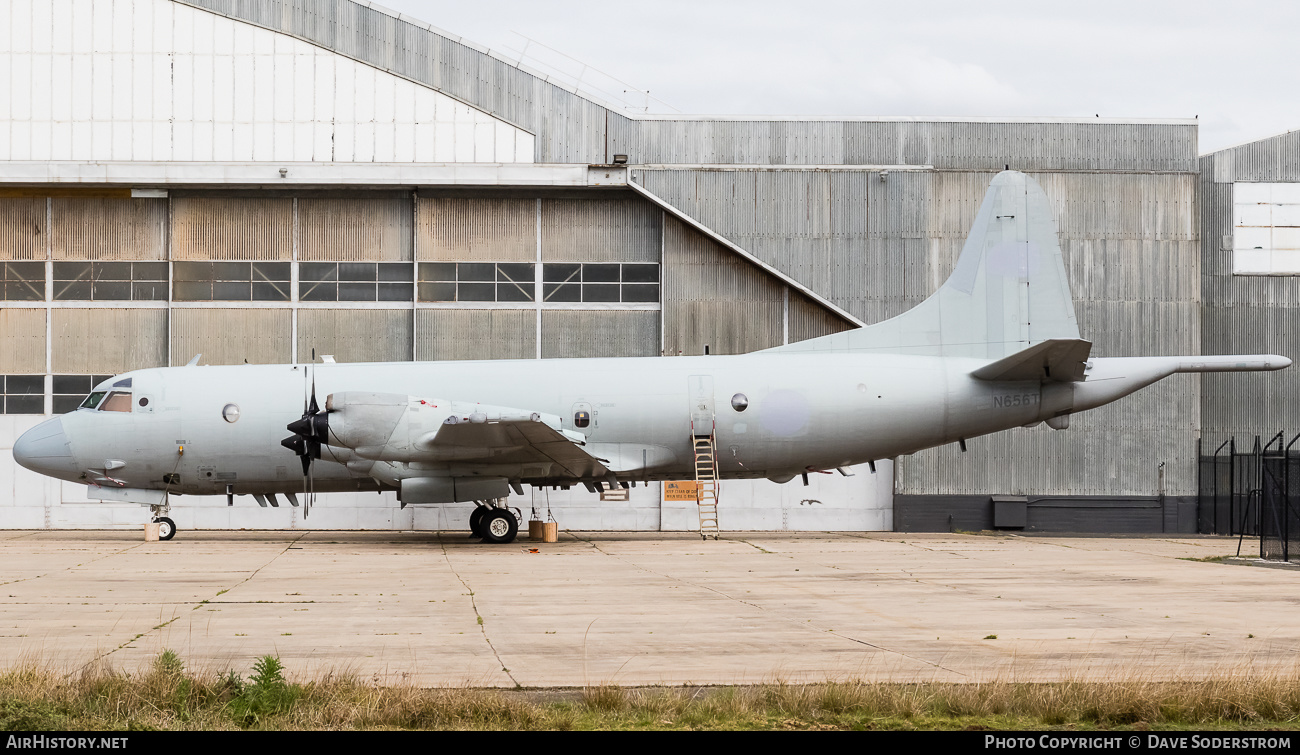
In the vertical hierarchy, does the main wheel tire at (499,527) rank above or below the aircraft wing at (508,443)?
below

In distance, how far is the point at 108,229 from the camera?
34.1 meters

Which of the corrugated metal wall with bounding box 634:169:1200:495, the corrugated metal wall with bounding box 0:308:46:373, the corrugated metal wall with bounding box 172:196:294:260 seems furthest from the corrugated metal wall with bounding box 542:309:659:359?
the corrugated metal wall with bounding box 0:308:46:373

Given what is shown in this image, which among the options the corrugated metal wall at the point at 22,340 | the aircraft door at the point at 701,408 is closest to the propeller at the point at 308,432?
the aircraft door at the point at 701,408

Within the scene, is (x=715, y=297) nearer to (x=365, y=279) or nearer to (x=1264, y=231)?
(x=365, y=279)

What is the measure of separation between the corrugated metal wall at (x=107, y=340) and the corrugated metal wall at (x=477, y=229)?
27.1 feet

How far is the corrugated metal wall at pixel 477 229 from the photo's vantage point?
34.3m

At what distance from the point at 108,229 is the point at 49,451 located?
425 inches

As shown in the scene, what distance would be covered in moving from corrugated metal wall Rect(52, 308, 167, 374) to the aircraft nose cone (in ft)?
26.1

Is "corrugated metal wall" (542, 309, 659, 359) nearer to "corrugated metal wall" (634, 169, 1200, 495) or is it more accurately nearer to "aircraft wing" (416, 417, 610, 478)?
"corrugated metal wall" (634, 169, 1200, 495)

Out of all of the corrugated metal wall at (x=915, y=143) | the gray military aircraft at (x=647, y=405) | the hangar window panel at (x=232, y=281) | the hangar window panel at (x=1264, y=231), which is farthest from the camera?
the hangar window panel at (x=1264, y=231)

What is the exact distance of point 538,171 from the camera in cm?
3347

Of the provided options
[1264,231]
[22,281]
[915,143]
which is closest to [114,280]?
[22,281]

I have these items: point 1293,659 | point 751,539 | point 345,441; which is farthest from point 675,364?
point 1293,659

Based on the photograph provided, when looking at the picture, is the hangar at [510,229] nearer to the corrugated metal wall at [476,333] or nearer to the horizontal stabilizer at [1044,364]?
the corrugated metal wall at [476,333]
